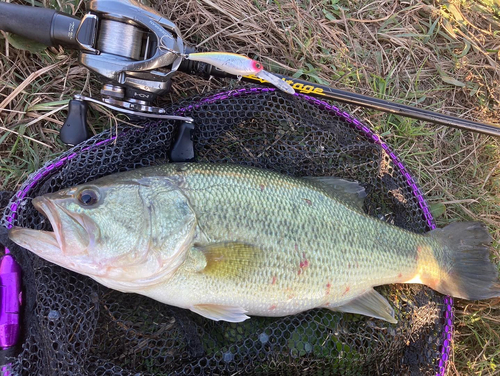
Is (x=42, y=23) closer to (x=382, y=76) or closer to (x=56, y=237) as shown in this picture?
(x=56, y=237)

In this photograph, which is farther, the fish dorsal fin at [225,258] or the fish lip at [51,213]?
the fish dorsal fin at [225,258]

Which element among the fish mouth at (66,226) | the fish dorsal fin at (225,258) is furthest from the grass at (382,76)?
the fish dorsal fin at (225,258)

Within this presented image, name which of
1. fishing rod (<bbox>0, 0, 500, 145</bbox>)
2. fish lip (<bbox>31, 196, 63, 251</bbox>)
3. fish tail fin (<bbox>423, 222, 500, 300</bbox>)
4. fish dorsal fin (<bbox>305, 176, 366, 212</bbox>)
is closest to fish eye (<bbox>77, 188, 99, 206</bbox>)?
fish lip (<bbox>31, 196, 63, 251</bbox>)

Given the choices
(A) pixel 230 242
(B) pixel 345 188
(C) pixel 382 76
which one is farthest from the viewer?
(C) pixel 382 76

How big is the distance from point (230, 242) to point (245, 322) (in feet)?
2.03

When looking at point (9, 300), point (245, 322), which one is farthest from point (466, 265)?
point (9, 300)

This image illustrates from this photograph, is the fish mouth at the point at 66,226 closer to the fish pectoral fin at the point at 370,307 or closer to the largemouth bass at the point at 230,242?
the largemouth bass at the point at 230,242

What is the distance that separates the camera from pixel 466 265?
94.9 inches

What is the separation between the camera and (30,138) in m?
2.41

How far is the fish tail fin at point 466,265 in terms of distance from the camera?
2.39 metres

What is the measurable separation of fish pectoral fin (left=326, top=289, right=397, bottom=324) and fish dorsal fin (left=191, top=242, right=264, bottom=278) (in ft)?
2.15

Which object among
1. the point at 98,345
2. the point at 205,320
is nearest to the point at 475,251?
the point at 205,320

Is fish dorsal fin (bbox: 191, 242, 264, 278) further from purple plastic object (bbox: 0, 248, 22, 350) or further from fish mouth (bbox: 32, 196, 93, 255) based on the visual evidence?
purple plastic object (bbox: 0, 248, 22, 350)

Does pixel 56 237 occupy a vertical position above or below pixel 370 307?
above
